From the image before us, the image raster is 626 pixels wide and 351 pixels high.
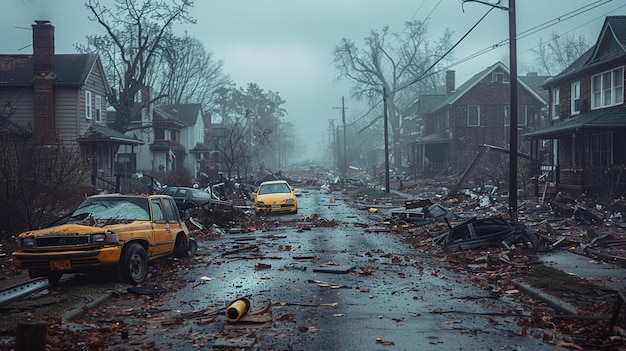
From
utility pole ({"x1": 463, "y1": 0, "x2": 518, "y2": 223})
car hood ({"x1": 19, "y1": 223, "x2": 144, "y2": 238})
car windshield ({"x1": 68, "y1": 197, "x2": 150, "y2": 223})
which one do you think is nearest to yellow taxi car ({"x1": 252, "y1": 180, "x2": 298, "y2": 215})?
utility pole ({"x1": 463, "y1": 0, "x2": 518, "y2": 223})

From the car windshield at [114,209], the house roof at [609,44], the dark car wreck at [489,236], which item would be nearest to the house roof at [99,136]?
the car windshield at [114,209]

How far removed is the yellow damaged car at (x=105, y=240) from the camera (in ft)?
32.1

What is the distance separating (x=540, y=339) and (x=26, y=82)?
1256 inches

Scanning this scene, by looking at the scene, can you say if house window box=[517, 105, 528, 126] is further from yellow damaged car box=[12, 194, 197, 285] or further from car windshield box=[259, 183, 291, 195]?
yellow damaged car box=[12, 194, 197, 285]

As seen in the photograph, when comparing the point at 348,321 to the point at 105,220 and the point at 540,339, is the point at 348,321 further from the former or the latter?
the point at 105,220

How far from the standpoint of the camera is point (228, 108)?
10031cm

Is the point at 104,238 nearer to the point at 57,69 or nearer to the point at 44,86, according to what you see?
the point at 44,86

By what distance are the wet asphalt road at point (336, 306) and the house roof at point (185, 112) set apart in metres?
46.5

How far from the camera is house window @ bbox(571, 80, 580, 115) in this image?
2953cm

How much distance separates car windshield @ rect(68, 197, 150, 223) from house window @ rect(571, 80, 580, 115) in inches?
957

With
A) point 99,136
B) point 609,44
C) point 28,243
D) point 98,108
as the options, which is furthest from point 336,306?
point 98,108

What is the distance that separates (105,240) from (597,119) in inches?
839

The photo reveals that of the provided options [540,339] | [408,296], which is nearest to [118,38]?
[408,296]

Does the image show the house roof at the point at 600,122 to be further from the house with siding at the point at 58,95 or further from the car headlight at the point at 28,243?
the house with siding at the point at 58,95
